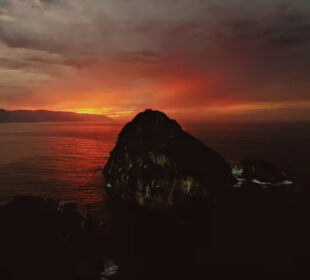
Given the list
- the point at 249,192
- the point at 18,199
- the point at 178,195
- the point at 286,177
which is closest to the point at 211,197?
the point at 178,195

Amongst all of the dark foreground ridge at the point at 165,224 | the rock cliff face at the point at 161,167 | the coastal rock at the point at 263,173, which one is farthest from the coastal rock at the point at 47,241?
the coastal rock at the point at 263,173

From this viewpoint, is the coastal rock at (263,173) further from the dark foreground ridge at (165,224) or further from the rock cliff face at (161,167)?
the rock cliff face at (161,167)

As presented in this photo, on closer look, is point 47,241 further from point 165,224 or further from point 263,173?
point 263,173

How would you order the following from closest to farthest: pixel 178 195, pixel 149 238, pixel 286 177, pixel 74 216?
pixel 74 216
pixel 149 238
pixel 178 195
pixel 286 177

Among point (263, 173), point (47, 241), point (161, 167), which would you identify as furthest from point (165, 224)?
point (263, 173)

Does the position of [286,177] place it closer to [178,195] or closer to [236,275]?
[178,195]
